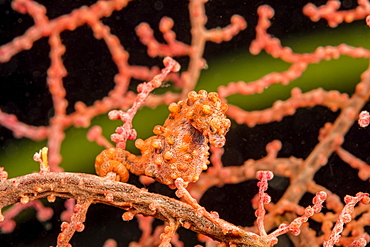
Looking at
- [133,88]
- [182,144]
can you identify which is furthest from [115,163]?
[133,88]

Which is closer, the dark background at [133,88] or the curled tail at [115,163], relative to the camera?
the curled tail at [115,163]

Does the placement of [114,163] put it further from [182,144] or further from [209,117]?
[209,117]

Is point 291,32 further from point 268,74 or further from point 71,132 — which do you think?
point 71,132

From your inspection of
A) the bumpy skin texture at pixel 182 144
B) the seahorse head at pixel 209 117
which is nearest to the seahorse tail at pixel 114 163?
the bumpy skin texture at pixel 182 144

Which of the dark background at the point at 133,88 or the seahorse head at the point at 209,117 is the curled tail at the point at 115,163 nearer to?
the seahorse head at the point at 209,117

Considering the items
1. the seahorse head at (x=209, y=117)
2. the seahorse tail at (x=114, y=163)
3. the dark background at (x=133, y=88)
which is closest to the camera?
the seahorse head at (x=209, y=117)

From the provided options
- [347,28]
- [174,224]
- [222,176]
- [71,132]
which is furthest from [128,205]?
[347,28]

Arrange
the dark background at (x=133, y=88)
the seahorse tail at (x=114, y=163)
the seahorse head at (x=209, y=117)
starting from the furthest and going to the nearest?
1. the dark background at (x=133, y=88)
2. the seahorse tail at (x=114, y=163)
3. the seahorse head at (x=209, y=117)

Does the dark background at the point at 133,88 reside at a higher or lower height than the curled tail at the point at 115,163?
higher
